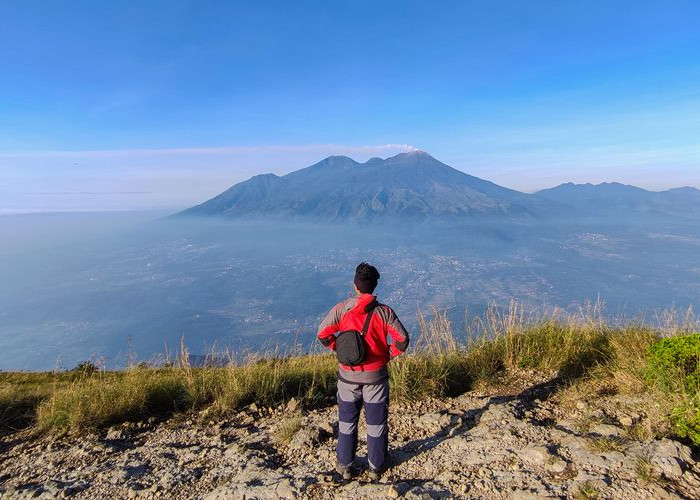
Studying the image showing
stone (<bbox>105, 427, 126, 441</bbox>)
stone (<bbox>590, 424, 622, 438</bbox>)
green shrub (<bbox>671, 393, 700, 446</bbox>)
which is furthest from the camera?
stone (<bbox>105, 427, 126, 441</bbox>)

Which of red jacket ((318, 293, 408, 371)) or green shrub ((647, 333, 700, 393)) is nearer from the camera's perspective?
red jacket ((318, 293, 408, 371))

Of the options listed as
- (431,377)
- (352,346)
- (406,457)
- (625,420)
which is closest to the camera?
(352,346)

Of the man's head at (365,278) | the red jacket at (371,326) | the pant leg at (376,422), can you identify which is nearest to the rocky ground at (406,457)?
the pant leg at (376,422)

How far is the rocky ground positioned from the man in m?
0.24

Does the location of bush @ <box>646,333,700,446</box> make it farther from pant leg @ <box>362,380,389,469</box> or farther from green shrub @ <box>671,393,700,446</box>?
pant leg @ <box>362,380,389,469</box>

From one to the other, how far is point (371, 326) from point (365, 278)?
0.44m

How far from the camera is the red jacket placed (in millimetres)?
3463

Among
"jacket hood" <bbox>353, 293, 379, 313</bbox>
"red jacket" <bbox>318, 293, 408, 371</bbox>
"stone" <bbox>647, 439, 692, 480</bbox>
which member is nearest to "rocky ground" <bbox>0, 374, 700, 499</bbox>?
"stone" <bbox>647, 439, 692, 480</bbox>

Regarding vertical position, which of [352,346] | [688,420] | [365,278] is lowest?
[688,420]

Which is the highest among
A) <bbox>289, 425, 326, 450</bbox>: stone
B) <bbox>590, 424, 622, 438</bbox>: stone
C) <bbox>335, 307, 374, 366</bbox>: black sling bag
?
<bbox>335, 307, 374, 366</bbox>: black sling bag

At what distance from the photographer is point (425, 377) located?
17.7 ft

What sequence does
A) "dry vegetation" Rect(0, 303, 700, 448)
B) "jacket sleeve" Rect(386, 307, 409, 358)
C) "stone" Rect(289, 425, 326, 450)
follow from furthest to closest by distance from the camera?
"dry vegetation" Rect(0, 303, 700, 448)
"stone" Rect(289, 425, 326, 450)
"jacket sleeve" Rect(386, 307, 409, 358)

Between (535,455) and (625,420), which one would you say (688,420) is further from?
(535,455)

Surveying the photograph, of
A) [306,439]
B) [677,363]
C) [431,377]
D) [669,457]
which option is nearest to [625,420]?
[677,363]
